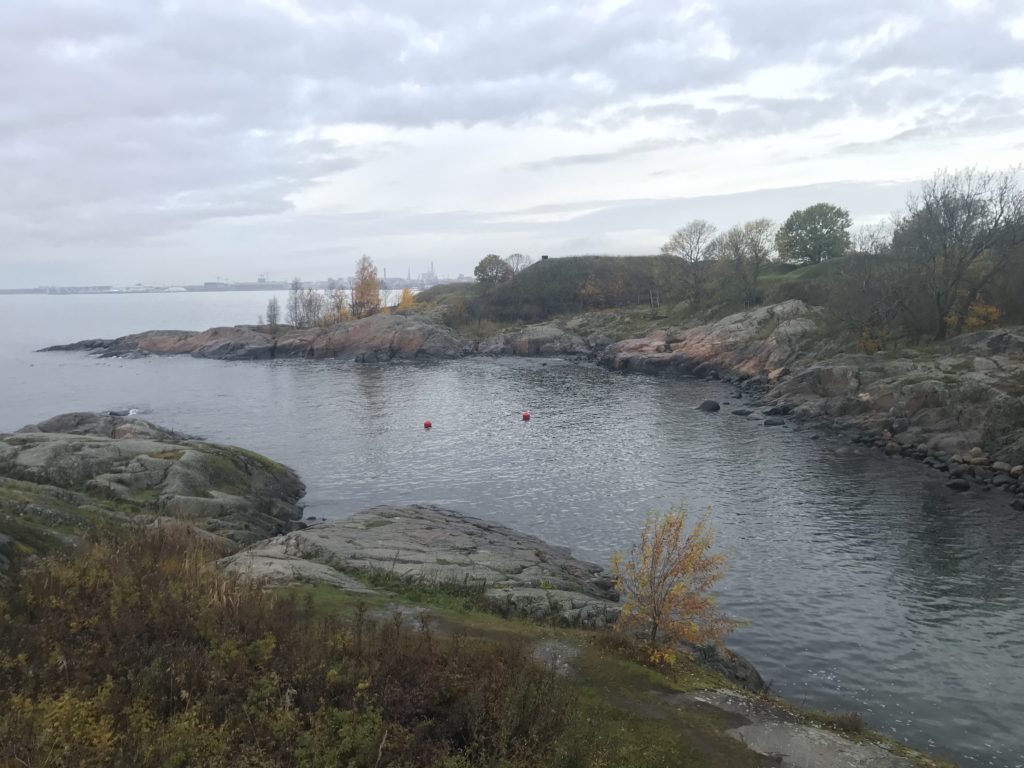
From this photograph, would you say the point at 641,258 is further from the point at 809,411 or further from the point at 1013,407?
the point at 1013,407

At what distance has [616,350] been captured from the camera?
99938 mm

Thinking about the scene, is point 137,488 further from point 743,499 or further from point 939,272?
point 939,272

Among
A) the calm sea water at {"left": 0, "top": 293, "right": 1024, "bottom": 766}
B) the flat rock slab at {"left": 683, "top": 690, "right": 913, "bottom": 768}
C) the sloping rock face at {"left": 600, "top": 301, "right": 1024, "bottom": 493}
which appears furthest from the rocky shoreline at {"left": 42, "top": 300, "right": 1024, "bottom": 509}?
the flat rock slab at {"left": 683, "top": 690, "right": 913, "bottom": 768}

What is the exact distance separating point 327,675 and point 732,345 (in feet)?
270

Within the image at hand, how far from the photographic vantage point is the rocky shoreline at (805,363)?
1699 inches

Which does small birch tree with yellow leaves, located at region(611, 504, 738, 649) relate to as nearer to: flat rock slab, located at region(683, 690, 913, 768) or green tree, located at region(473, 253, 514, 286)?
flat rock slab, located at region(683, 690, 913, 768)

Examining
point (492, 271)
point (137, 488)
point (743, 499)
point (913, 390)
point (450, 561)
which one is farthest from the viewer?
point (492, 271)

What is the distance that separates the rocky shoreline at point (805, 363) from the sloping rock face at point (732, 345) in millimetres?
180

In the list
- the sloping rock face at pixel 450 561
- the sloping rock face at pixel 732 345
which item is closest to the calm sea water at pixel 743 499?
the sloping rock face at pixel 450 561

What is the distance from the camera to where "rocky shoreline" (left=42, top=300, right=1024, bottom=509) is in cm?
4316

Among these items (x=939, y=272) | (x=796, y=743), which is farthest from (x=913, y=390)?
(x=796, y=743)

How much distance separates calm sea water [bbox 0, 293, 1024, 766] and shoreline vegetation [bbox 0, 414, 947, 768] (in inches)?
197

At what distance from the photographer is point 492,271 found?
17162 centimetres

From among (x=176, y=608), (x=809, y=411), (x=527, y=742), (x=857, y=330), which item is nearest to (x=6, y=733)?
(x=176, y=608)
